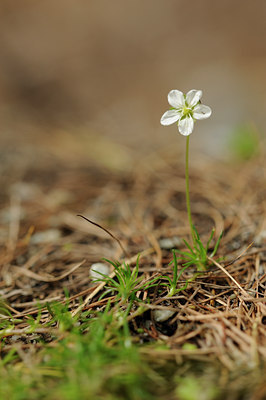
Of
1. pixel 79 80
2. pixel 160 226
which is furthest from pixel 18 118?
pixel 160 226

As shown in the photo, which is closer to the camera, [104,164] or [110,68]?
[104,164]

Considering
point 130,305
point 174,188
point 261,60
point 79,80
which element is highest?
point 261,60

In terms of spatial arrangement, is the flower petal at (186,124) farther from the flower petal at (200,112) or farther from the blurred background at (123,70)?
the blurred background at (123,70)

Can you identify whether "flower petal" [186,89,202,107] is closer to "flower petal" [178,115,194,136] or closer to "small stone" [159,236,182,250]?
"flower petal" [178,115,194,136]

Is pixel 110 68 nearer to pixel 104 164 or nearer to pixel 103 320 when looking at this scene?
pixel 104 164

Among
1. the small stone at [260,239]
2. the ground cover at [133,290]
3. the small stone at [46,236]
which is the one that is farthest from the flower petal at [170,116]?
the small stone at [46,236]

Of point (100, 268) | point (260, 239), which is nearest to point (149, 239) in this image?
point (100, 268)
